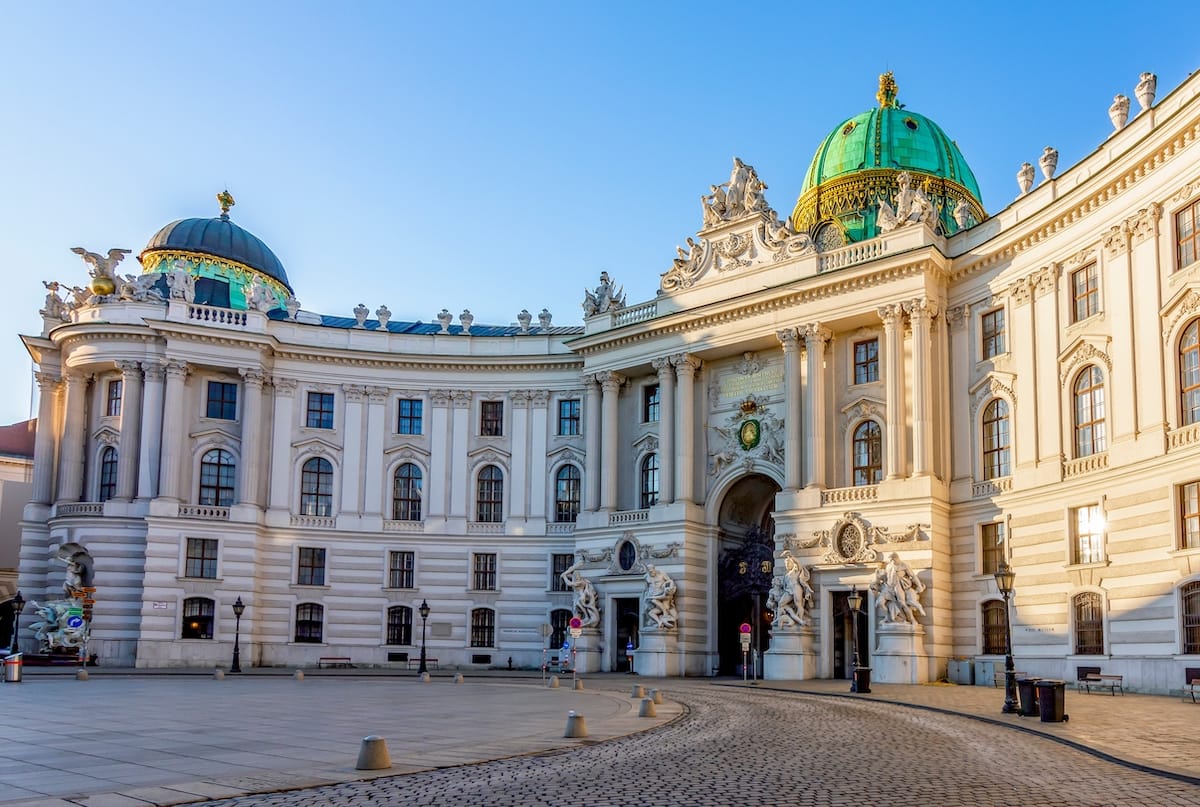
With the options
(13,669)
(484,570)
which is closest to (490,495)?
(484,570)

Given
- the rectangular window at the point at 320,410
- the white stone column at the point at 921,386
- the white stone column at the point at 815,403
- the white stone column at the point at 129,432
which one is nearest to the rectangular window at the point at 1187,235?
the white stone column at the point at 921,386

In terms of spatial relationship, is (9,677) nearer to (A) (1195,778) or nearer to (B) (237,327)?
(B) (237,327)

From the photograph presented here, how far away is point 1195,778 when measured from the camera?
14.3 m

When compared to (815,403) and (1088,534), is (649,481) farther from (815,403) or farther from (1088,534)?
(1088,534)

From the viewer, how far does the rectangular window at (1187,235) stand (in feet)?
106

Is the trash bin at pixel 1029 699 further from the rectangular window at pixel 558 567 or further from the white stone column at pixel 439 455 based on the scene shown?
the white stone column at pixel 439 455

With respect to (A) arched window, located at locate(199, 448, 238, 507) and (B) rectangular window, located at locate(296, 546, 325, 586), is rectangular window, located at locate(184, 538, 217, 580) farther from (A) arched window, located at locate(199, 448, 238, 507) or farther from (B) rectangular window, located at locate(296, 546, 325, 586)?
(B) rectangular window, located at locate(296, 546, 325, 586)

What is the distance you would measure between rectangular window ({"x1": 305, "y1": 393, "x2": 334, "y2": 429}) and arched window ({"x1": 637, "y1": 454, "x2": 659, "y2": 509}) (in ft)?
52.5

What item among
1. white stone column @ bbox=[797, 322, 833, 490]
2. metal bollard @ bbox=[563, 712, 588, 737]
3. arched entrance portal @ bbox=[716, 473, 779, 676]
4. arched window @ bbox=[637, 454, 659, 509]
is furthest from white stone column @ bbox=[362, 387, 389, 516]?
metal bollard @ bbox=[563, 712, 588, 737]

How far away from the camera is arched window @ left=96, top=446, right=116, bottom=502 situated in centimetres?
5488

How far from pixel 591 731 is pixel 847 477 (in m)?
28.0

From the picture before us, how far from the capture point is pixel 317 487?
56.8m

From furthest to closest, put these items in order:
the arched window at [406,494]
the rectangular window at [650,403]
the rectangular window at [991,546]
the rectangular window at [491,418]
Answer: the rectangular window at [491,418] < the arched window at [406,494] < the rectangular window at [650,403] < the rectangular window at [991,546]

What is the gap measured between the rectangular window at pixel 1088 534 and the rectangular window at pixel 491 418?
98.1 ft
